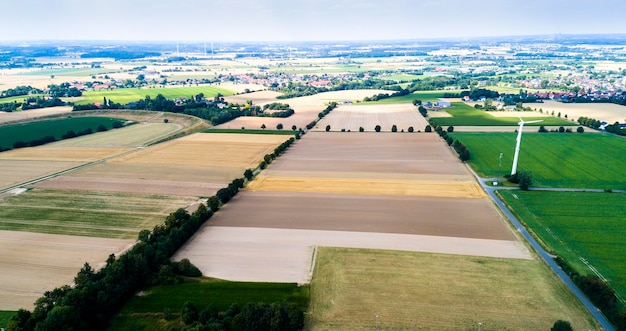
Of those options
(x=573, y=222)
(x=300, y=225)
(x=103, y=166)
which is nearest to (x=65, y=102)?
(x=103, y=166)

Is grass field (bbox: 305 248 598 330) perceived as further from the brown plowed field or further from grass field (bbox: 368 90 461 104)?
grass field (bbox: 368 90 461 104)

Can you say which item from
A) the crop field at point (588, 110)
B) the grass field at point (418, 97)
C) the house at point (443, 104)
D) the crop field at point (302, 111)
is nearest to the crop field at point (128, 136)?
the crop field at point (302, 111)

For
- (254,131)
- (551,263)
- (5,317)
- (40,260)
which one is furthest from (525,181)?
(254,131)

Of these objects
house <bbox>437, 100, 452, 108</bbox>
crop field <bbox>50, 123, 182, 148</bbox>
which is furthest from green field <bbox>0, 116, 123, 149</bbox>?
house <bbox>437, 100, 452, 108</bbox>

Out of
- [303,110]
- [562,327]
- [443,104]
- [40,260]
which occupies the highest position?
[443,104]

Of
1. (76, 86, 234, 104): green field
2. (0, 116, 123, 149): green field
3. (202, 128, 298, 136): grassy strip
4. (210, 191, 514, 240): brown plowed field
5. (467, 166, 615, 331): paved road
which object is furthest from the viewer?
(76, 86, 234, 104): green field

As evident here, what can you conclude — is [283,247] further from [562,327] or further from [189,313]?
[562,327]

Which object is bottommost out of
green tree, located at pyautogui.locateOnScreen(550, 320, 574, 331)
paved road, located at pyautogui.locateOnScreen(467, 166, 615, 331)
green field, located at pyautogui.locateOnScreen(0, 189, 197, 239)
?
green field, located at pyautogui.locateOnScreen(0, 189, 197, 239)
